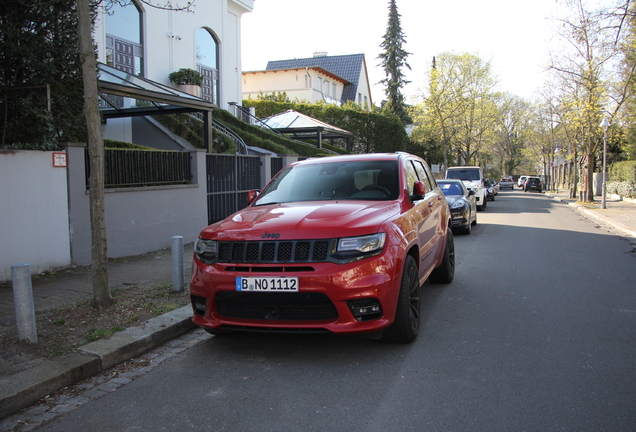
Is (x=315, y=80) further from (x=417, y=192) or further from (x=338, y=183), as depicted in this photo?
(x=417, y=192)

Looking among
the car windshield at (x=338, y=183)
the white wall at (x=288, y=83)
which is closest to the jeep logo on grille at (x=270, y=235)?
the car windshield at (x=338, y=183)

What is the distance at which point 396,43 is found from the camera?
5147cm

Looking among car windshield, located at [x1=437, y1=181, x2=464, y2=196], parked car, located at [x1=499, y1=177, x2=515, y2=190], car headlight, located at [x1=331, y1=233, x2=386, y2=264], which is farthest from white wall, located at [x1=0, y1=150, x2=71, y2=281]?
parked car, located at [x1=499, y1=177, x2=515, y2=190]

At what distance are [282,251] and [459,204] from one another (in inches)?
393

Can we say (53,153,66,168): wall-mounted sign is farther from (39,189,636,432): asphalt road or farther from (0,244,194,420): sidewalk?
(39,189,636,432): asphalt road

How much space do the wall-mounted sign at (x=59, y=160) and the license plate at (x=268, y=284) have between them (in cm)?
490

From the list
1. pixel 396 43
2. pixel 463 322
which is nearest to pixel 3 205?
pixel 463 322

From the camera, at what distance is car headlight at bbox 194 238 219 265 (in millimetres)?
4566

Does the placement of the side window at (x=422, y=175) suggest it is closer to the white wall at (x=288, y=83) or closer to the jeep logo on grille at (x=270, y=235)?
the jeep logo on grille at (x=270, y=235)

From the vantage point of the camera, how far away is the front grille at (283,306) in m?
4.14

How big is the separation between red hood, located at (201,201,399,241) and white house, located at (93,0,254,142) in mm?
9821

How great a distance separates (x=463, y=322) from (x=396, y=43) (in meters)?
49.9

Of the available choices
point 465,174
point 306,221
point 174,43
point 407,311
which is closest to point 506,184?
point 465,174

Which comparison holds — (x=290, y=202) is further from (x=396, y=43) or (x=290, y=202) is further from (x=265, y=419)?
(x=396, y=43)
